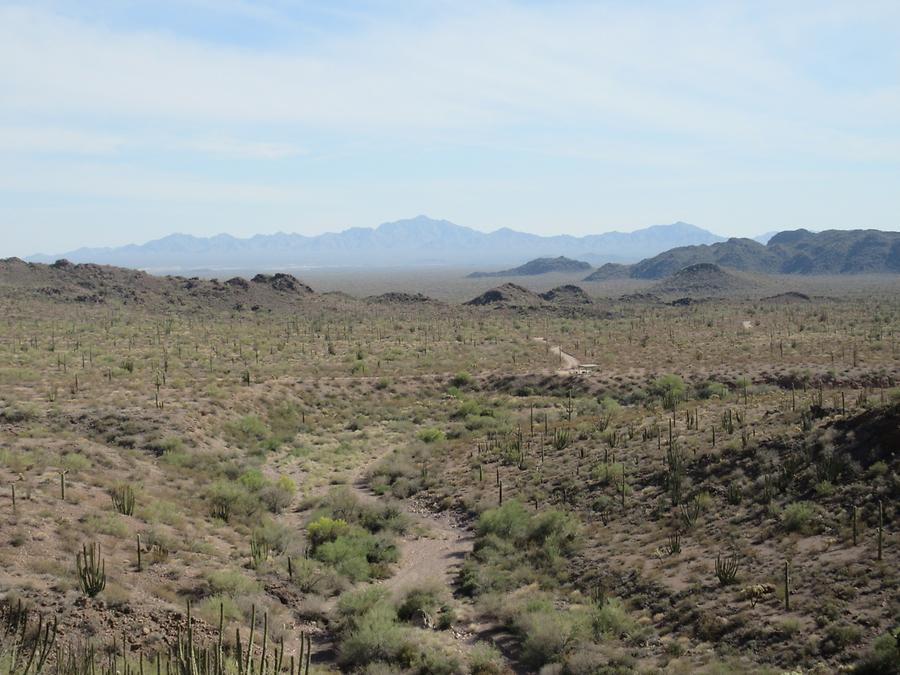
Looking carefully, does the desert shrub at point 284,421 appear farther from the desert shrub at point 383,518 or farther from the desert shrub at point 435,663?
the desert shrub at point 435,663

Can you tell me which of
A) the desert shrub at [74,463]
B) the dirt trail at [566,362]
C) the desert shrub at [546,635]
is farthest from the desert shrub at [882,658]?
the dirt trail at [566,362]

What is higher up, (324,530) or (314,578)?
(324,530)

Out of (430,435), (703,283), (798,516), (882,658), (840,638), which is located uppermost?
(703,283)

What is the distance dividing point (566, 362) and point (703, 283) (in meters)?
100

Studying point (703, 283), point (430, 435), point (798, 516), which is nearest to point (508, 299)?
point (703, 283)

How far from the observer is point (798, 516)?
16.6m

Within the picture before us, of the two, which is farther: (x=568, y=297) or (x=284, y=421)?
(x=568, y=297)

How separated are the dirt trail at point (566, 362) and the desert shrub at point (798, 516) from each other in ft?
78.1

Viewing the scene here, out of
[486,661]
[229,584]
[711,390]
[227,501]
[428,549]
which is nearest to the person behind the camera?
[486,661]

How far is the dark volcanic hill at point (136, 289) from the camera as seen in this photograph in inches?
3278

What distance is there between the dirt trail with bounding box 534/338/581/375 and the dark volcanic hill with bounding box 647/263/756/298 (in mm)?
81477

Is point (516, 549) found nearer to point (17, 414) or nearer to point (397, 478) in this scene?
point (397, 478)

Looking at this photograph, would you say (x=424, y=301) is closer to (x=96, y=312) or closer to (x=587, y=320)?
(x=587, y=320)

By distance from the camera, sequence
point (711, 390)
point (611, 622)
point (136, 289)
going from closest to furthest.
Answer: point (611, 622) → point (711, 390) → point (136, 289)
